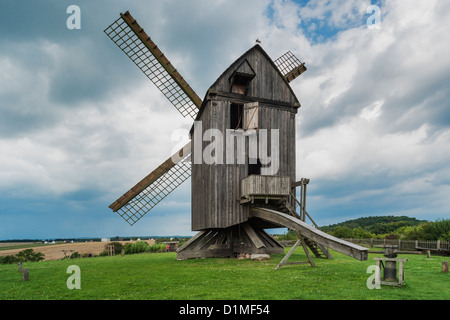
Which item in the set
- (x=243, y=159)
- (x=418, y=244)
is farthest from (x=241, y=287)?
(x=418, y=244)

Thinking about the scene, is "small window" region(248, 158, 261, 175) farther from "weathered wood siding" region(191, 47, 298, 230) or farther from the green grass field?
the green grass field

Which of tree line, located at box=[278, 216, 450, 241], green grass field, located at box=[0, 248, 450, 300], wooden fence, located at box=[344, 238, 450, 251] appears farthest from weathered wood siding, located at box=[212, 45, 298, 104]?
tree line, located at box=[278, 216, 450, 241]

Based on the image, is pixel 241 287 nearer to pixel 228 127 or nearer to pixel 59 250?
pixel 228 127

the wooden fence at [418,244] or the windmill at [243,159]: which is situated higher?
the windmill at [243,159]

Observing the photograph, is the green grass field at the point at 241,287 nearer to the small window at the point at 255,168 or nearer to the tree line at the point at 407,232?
the small window at the point at 255,168

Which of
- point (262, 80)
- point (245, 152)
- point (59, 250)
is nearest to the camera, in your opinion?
point (245, 152)

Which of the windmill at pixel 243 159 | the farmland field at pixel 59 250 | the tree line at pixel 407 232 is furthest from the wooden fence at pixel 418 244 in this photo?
the farmland field at pixel 59 250

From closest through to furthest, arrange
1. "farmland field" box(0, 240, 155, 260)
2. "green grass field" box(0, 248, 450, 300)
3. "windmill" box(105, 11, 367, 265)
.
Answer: "green grass field" box(0, 248, 450, 300), "windmill" box(105, 11, 367, 265), "farmland field" box(0, 240, 155, 260)

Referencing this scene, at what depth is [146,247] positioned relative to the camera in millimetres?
29906

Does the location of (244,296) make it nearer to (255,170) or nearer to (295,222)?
(295,222)

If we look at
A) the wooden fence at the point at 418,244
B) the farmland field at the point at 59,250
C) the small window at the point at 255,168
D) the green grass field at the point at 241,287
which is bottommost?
the farmland field at the point at 59,250

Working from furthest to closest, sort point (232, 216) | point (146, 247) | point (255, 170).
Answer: point (146, 247), point (255, 170), point (232, 216)
